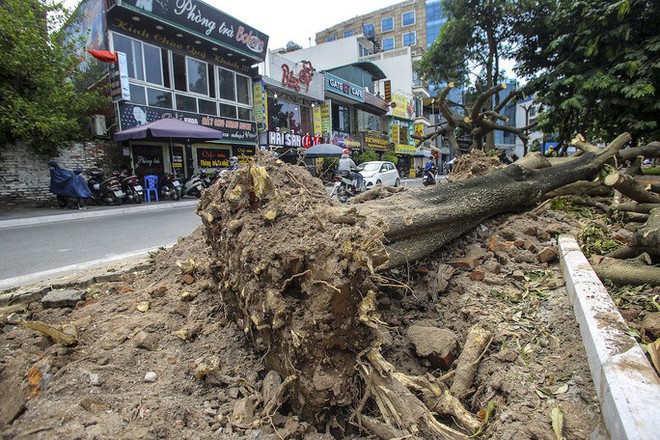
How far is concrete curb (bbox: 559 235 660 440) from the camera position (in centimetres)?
122

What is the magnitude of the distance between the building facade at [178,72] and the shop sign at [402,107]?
644 inches

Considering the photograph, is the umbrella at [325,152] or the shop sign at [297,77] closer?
the umbrella at [325,152]

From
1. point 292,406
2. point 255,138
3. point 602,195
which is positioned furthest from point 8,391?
point 255,138

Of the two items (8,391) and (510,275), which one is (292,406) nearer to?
(8,391)

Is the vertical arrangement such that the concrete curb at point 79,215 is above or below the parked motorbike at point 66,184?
below

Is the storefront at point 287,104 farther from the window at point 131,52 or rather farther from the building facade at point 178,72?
the window at point 131,52

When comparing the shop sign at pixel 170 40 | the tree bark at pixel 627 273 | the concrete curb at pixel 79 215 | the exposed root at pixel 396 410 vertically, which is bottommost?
the exposed root at pixel 396 410

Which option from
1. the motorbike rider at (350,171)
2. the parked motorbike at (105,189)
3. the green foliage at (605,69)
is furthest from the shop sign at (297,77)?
the green foliage at (605,69)

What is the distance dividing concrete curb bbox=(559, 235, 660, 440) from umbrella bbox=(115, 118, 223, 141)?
11418 mm

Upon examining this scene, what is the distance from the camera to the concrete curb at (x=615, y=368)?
4.01 feet

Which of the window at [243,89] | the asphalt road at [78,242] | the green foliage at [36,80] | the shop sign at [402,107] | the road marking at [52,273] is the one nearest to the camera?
the road marking at [52,273]

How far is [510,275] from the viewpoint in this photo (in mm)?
2869

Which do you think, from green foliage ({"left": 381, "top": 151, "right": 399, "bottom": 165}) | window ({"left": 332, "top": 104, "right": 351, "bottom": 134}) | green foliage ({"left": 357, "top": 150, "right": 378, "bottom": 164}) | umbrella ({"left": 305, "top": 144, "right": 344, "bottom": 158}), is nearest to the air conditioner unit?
umbrella ({"left": 305, "top": 144, "right": 344, "bottom": 158})

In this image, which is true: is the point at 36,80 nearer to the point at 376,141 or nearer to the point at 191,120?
the point at 191,120
